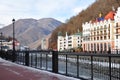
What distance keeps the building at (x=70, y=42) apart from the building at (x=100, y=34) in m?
18.8

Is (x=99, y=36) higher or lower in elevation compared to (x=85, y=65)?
higher

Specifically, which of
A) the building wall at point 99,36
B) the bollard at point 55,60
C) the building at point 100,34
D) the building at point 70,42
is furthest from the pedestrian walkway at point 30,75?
the building at point 70,42

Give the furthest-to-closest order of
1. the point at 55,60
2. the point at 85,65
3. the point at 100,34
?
the point at 100,34
the point at 55,60
the point at 85,65

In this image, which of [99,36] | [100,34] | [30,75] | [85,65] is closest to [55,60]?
Answer: [30,75]

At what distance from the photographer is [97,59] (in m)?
13.1

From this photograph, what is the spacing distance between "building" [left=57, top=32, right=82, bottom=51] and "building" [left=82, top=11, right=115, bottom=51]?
61.6ft

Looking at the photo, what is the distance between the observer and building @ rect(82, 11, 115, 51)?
129 metres

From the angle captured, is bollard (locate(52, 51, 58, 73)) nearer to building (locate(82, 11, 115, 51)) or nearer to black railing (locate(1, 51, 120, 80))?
black railing (locate(1, 51, 120, 80))

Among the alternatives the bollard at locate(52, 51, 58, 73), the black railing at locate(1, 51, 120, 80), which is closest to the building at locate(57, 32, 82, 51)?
the bollard at locate(52, 51, 58, 73)

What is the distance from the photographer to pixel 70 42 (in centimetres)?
19125

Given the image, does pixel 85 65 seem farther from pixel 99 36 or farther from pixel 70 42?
pixel 70 42

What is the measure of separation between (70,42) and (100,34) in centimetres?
5459

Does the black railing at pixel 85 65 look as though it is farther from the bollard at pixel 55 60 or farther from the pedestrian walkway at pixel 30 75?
the pedestrian walkway at pixel 30 75

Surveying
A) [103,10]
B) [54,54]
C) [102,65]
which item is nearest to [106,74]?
[102,65]
